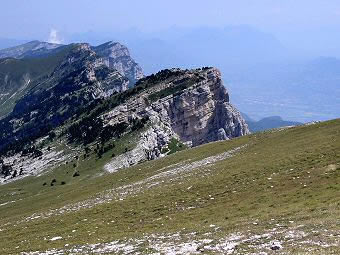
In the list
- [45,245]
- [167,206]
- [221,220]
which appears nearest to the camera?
[221,220]

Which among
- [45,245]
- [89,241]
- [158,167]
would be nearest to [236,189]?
[89,241]

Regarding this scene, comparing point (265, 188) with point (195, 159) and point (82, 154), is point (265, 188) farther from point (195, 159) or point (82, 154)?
point (82, 154)

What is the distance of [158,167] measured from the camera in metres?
91.2

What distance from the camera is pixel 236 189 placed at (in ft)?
162

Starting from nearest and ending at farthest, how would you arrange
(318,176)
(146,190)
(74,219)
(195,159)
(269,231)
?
(269,231), (318,176), (74,219), (146,190), (195,159)

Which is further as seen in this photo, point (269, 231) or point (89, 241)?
point (89, 241)

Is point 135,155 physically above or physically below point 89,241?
below

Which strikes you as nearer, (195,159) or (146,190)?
(146,190)

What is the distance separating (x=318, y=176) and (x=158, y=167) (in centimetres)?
4925

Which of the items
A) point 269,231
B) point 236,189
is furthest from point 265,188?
point 269,231

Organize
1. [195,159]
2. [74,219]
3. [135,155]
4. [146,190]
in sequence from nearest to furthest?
[74,219], [146,190], [195,159], [135,155]

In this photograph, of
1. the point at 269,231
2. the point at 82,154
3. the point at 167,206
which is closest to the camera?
the point at 269,231

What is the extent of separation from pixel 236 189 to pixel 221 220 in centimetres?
1107

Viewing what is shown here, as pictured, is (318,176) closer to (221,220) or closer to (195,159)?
(221,220)
